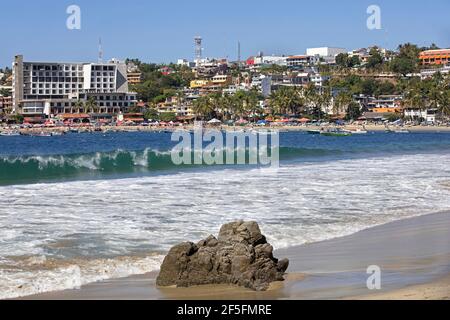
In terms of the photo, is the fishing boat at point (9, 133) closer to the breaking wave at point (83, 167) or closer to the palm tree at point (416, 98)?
the palm tree at point (416, 98)

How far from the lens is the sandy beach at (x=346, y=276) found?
1194 centimetres

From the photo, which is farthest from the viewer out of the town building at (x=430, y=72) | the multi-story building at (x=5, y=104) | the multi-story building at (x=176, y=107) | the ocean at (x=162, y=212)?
the town building at (x=430, y=72)

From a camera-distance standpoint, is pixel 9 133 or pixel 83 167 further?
pixel 9 133

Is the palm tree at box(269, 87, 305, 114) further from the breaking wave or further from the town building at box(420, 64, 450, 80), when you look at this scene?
the breaking wave

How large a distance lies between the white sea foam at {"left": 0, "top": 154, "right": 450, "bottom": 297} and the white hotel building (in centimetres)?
14067

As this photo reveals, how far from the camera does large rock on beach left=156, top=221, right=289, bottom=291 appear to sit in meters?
12.5

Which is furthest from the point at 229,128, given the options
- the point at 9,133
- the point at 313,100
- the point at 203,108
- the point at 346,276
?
the point at 346,276

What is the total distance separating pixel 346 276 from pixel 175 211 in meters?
9.40

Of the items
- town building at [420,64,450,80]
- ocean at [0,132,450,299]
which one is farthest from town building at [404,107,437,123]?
ocean at [0,132,450,299]

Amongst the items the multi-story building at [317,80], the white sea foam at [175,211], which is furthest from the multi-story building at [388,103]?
the white sea foam at [175,211]

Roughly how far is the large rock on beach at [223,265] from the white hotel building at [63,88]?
160862 mm

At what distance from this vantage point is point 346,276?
13.4 m

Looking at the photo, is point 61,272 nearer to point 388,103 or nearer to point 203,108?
point 203,108
